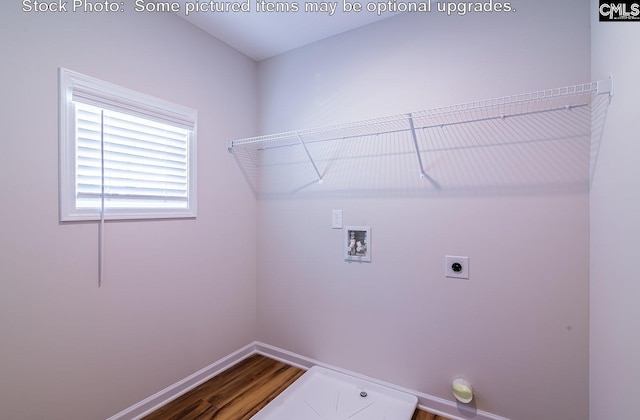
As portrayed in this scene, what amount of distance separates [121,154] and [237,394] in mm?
1641

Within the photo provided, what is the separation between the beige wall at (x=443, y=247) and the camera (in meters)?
1.40

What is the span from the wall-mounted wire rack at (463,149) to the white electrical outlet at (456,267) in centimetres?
40

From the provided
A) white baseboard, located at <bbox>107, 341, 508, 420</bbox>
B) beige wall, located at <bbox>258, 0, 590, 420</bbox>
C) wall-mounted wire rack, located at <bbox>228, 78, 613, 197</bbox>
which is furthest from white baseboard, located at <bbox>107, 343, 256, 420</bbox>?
wall-mounted wire rack, located at <bbox>228, 78, 613, 197</bbox>

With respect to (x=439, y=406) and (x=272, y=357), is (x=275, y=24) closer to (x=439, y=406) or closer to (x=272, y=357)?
(x=272, y=357)

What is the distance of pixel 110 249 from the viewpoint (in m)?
1.54

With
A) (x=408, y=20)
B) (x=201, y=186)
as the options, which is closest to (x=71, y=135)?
(x=201, y=186)

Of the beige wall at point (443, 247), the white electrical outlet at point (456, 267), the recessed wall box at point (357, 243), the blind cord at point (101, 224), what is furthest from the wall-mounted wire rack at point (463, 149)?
the blind cord at point (101, 224)

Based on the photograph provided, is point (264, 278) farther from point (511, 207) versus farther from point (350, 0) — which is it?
point (350, 0)

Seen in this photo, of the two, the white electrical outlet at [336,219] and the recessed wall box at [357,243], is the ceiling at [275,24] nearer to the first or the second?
the white electrical outlet at [336,219]

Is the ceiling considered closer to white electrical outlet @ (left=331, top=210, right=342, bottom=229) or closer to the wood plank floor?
white electrical outlet @ (left=331, top=210, right=342, bottom=229)

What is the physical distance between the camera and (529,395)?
147cm

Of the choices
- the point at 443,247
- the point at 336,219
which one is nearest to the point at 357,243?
the point at 336,219

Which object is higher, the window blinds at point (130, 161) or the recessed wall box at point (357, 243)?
the window blinds at point (130, 161)

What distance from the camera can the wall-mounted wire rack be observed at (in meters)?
1.37
